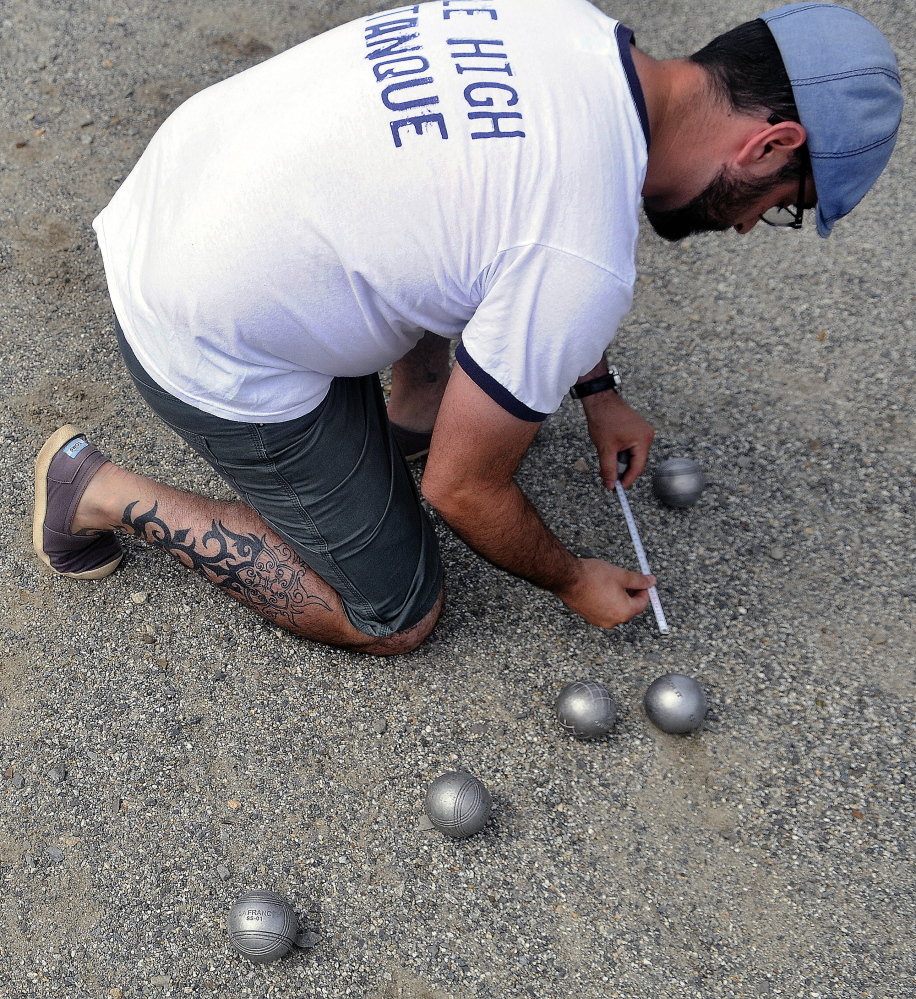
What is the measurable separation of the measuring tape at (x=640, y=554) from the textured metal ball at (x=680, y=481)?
149 millimetres

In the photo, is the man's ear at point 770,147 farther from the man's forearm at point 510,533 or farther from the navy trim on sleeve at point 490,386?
the man's forearm at point 510,533

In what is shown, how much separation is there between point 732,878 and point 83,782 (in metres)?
1.90

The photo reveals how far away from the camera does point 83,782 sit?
2596 millimetres

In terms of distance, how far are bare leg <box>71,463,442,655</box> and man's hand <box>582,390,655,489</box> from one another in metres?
0.87

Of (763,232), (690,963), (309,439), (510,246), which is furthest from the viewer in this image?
(763,232)

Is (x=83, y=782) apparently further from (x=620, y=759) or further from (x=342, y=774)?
(x=620, y=759)

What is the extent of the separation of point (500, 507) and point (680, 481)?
3.46 feet

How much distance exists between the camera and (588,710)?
8.55 feet

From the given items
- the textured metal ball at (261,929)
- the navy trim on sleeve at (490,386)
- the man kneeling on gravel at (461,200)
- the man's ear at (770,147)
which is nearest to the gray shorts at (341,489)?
the man kneeling on gravel at (461,200)

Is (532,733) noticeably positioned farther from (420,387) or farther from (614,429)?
(420,387)

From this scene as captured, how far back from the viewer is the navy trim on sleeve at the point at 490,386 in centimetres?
206

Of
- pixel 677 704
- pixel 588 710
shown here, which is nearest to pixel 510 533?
pixel 588 710

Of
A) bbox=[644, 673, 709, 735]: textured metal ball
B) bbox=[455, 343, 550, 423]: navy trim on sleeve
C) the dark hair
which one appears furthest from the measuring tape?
the dark hair

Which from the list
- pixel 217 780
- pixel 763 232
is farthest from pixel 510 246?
pixel 763 232
